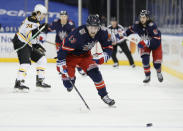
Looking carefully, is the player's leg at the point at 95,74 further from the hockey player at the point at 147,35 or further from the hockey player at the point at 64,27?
the hockey player at the point at 64,27

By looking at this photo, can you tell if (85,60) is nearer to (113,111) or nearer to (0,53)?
(113,111)

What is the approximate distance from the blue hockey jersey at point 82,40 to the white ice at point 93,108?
2.02 ft

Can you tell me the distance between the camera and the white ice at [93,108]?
3623mm

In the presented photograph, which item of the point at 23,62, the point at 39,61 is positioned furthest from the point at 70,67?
the point at 39,61

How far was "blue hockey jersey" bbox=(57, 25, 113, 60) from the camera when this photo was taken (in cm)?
418

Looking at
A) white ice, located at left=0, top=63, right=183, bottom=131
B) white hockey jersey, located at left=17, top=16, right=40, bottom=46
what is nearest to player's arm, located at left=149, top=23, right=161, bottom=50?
white ice, located at left=0, top=63, right=183, bottom=131

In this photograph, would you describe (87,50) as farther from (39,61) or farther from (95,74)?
(39,61)

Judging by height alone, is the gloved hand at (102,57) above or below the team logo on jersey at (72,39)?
below

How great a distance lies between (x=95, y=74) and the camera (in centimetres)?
440

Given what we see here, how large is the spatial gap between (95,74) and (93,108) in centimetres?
38

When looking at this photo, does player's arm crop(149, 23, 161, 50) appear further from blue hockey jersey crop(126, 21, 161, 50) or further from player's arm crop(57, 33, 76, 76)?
player's arm crop(57, 33, 76, 76)

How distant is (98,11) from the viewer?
12891mm

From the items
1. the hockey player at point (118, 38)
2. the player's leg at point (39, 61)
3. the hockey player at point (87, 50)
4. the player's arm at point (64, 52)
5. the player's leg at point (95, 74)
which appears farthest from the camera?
the hockey player at point (118, 38)

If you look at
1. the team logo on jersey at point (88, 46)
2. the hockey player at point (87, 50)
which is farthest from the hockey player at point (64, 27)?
the team logo on jersey at point (88, 46)
